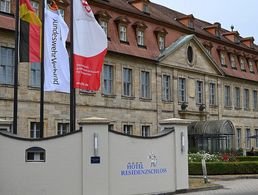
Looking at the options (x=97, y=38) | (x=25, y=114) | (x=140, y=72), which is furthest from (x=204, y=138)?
(x=97, y=38)

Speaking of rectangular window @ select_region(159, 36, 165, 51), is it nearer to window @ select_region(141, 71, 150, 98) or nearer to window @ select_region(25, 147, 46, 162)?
window @ select_region(141, 71, 150, 98)

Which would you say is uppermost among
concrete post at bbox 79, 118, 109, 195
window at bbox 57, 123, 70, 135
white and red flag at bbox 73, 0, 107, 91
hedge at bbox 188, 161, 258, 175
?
white and red flag at bbox 73, 0, 107, 91

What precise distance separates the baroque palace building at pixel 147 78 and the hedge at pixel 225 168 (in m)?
7.96

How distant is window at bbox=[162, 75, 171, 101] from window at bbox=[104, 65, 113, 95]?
553 cm

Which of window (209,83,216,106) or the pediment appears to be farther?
window (209,83,216,106)

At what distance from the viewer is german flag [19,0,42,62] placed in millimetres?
16609

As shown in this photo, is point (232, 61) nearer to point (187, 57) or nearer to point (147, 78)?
point (187, 57)

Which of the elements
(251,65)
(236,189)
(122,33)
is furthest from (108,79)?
(251,65)

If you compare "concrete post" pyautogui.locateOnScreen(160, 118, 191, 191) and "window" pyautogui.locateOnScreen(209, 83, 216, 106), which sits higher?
"window" pyautogui.locateOnScreen(209, 83, 216, 106)

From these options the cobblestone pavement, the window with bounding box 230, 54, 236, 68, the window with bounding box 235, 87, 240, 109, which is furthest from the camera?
the window with bounding box 235, 87, 240, 109

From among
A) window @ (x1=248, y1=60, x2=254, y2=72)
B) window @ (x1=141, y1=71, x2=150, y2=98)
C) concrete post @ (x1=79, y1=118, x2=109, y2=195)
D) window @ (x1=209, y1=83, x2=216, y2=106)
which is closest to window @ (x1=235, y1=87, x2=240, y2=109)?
window @ (x1=248, y1=60, x2=254, y2=72)

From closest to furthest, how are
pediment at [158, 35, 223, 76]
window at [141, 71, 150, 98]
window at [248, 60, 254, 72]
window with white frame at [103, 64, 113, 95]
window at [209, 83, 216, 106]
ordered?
window with white frame at [103, 64, 113, 95] → window at [141, 71, 150, 98] → pediment at [158, 35, 223, 76] → window at [209, 83, 216, 106] → window at [248, 60, 254, 72]

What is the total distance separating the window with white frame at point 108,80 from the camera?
3228cm

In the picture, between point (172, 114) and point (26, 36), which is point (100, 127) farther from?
point (172, 114)
